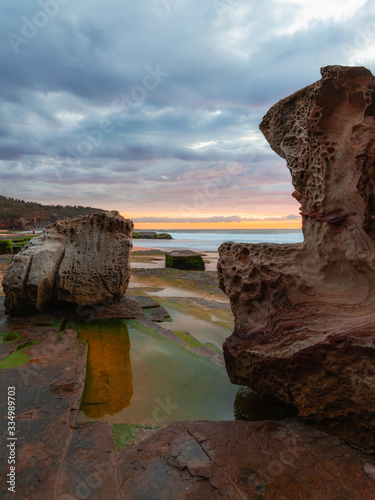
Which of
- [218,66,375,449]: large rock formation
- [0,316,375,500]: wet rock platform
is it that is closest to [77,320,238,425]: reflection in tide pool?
[0,316,375,500]: wet rock platform

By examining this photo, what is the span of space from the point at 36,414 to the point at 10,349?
1639 mm

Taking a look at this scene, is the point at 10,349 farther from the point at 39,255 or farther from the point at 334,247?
the point at 334,247

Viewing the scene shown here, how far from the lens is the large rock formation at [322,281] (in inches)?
93.9

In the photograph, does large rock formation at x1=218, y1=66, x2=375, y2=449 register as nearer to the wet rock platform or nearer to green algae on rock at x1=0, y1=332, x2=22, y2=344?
the wet rock platform

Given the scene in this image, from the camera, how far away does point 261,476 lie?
6.58 feet

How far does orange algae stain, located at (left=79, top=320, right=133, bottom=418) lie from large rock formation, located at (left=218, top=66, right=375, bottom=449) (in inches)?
46.7

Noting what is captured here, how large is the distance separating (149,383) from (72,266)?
276 cm

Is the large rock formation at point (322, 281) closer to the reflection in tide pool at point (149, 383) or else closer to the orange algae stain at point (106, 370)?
the reflection in tide pool at point (149, 383)

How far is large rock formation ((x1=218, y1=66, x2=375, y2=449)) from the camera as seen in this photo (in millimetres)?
2385

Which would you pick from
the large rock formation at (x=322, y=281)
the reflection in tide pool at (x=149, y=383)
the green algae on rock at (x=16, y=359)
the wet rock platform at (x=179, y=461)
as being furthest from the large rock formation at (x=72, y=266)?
the large rock formation at (x=322, y=281)

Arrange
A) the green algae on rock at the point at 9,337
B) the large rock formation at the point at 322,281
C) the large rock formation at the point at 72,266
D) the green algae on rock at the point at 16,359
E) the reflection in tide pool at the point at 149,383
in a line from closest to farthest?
the large rock formation at the point at 322,281, the reflection in tide pool at the point at 149,383, the green algae on rock at the point at 16,359, the green algae on rock at the point at 9,337, the large rock formation at the point at 72,266

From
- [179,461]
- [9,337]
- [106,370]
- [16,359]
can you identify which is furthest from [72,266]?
[179,461]

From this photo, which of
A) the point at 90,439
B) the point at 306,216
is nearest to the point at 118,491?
the point at 90,439

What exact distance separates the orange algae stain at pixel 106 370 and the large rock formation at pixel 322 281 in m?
1.19
